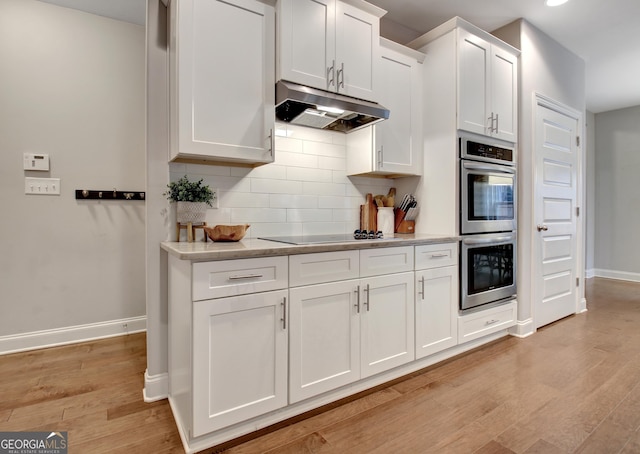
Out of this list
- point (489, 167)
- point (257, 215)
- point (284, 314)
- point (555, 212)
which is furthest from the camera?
point (555, 212)

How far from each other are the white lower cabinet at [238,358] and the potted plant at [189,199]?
660 millimetres

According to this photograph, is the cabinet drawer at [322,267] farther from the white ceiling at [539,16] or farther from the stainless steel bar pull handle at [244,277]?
the white ceiling at [539,16]

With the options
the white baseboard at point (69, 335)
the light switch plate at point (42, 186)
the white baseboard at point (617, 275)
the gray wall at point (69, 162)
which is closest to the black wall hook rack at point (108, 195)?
the gray wall at point (69, 162)

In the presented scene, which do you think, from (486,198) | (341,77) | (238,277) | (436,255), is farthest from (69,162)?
(486,198)

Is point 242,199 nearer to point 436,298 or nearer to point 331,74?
point 331,74

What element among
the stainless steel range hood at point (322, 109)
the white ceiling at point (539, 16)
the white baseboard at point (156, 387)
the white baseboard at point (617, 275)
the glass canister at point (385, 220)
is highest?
the white ceiling at point (539, 16)

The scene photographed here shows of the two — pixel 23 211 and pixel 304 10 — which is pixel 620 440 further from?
pixel 23 211

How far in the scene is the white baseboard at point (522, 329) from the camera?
2.96m

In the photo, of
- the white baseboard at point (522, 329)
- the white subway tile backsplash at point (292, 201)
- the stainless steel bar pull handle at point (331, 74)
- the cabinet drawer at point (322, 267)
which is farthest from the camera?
the white baseboard at point (522, 329)

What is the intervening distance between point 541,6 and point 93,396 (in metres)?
4.34

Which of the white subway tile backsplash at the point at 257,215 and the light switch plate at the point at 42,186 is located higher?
the light switch plate at the point at 42,186

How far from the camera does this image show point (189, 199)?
191cm

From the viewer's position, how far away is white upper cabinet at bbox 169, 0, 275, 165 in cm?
173

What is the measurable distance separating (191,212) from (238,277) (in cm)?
62
